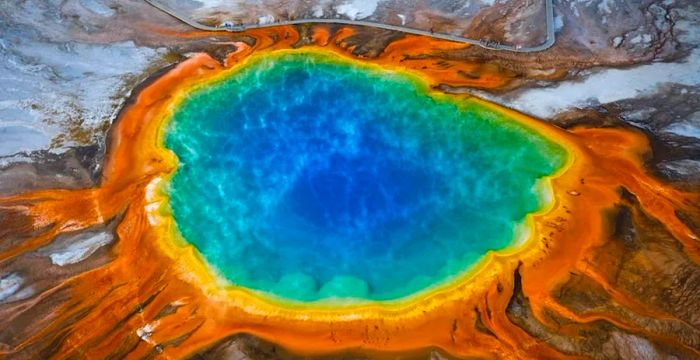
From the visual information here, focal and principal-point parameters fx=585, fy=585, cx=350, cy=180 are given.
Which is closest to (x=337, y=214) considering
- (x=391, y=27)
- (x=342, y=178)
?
(x=342, y=178)

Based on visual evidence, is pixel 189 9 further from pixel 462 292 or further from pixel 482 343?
pixel 482 343

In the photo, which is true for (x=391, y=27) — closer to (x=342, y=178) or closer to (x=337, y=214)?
(x=342, y=178)

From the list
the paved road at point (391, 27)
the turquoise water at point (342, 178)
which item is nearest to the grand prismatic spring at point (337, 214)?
the turquoise water at point (342, 178)

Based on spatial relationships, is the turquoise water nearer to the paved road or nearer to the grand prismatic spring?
Answer: the grand prismatic spring

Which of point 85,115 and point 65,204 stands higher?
point 85,115

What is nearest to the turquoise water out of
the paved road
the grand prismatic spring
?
the grand prismatic spring

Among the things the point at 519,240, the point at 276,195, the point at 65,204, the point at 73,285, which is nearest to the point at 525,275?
the point at 519,240
